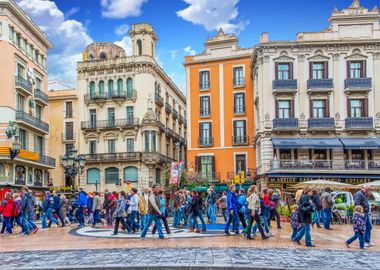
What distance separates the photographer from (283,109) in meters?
40.9

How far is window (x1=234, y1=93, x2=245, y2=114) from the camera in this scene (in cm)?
4750

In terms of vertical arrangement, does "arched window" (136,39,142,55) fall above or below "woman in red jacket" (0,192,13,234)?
above

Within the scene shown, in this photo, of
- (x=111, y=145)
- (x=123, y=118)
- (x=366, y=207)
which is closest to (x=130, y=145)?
(x=111, y=145)

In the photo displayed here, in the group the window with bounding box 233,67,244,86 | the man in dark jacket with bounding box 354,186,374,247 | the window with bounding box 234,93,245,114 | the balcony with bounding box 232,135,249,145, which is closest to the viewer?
the man in dark jacket with bounding box 354,186,374,247

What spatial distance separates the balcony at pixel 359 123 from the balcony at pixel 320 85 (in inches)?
116

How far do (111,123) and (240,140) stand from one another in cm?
1444

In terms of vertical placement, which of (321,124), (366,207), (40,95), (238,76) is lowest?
(366,207)

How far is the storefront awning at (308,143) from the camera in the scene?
38850mm

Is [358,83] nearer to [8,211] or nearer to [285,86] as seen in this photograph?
[285,86]

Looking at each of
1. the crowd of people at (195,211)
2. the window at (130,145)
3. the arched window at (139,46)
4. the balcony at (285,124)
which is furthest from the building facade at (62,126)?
the crowd of people at (195,211)

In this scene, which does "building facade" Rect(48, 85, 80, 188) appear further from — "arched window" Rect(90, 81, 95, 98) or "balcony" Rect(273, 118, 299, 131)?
"balcony" Rect(273, 118, 299, 131)

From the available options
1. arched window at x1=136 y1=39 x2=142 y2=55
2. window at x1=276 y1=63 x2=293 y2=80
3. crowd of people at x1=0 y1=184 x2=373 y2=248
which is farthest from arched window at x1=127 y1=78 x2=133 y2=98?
crowd of people at x1=0 y1=184 x2=373 y2=248

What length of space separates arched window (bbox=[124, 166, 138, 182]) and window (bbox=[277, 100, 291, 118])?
686 inches

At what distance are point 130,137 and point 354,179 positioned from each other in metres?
23.3
